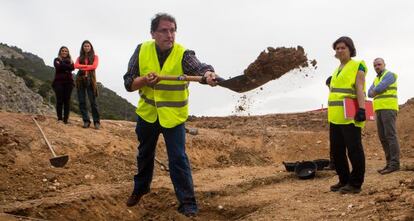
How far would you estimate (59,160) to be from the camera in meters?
7.67

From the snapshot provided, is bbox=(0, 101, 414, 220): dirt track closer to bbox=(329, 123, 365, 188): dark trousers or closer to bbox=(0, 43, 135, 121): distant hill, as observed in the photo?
bbox=(329, 123, 365, 188): dark trousers

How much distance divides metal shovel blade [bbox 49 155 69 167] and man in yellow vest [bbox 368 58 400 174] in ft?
15.7

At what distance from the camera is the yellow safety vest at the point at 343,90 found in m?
5.79

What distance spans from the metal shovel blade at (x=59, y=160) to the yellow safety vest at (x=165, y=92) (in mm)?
3195

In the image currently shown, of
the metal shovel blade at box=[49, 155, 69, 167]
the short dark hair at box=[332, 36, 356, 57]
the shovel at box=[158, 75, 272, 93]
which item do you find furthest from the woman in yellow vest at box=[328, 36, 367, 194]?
the metal shovel blade at box=[49, 155, 69, 167]

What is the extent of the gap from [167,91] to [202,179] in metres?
3.77

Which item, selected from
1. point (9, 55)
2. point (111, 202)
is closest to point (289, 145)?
point (111, 202)

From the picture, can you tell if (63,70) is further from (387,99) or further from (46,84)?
(46,84)

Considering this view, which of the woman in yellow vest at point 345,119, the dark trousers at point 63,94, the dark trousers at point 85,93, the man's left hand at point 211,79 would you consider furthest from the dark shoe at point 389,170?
the dark trousers at point 63,94

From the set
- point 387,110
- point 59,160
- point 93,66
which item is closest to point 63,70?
point 93,66

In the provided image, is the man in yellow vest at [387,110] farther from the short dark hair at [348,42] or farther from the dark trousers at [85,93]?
the dark trousers at [85,93]

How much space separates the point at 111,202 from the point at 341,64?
3.27 m

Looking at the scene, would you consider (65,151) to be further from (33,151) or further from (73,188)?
(73,188)

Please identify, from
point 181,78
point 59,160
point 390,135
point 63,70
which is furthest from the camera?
point 63,70
